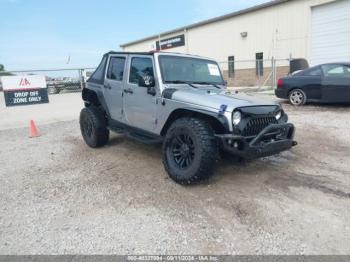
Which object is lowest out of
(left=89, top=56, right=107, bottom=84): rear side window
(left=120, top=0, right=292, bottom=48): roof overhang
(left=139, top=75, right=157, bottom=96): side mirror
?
(left=139, top=75, right=157, bottom=96): side mirror

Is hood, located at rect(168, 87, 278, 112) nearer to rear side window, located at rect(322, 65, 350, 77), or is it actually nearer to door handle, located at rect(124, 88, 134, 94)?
door handle, located at rect(124, 88, 134, 94)

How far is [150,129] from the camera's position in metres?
5.01

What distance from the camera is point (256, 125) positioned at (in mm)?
4059

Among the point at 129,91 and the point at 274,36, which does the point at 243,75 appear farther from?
the point at 129,91

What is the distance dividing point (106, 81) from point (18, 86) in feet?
31.0

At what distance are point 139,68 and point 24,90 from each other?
10552mm

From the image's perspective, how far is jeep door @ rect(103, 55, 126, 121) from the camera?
18.4 ft

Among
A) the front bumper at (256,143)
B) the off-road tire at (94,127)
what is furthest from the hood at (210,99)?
the off-road tire at (94,127)

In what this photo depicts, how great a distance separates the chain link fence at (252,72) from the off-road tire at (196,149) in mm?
17481

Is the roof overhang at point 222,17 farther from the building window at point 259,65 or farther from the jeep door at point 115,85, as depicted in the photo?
the jeep door at point 115,85

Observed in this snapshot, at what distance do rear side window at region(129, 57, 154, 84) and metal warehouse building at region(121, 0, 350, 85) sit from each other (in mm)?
13774

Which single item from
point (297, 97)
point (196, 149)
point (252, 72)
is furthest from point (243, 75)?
point (196, 149)

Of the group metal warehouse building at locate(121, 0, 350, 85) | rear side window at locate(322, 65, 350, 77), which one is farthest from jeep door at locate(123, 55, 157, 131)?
metal warehouse building at locate(121, 0, 350, 85)

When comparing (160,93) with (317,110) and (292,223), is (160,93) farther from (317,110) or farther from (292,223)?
(317,110)
